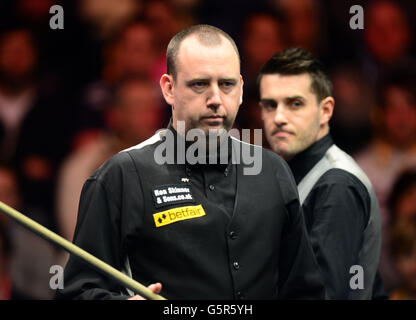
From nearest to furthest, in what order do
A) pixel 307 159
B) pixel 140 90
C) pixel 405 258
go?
pixel 307 159
pixel 405 258
pixel 140 90

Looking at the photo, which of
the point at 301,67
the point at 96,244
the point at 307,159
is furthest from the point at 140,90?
the point at 96,244

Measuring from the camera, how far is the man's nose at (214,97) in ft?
7.44

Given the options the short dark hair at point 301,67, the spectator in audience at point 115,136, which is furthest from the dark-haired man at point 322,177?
the spectator in audience at point 115,136

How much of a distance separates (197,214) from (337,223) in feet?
2.67

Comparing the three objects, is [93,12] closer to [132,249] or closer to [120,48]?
[120,48]

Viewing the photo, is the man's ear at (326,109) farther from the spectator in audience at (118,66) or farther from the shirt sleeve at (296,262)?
the spectator in audience at (118,66)

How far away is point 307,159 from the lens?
321 centimetres

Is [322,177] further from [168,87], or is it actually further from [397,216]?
[397,216]

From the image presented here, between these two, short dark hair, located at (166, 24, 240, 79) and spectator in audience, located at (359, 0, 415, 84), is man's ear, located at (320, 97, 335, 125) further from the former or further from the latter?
spectator in audience, located at (359, 0, 415, 84)

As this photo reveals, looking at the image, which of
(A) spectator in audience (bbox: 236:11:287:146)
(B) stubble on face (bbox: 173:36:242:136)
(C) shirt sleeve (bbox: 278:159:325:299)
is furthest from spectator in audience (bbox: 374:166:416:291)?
(B) stubble on face (bbox: 173:36:242:136)

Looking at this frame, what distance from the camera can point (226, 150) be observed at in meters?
2.46

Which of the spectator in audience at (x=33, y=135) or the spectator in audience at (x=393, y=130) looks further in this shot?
the spectator in audience at (x=393, y=130)

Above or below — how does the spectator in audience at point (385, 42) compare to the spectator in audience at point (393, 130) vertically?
→ above

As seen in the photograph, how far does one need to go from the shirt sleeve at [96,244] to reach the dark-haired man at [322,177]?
3.15 feet
